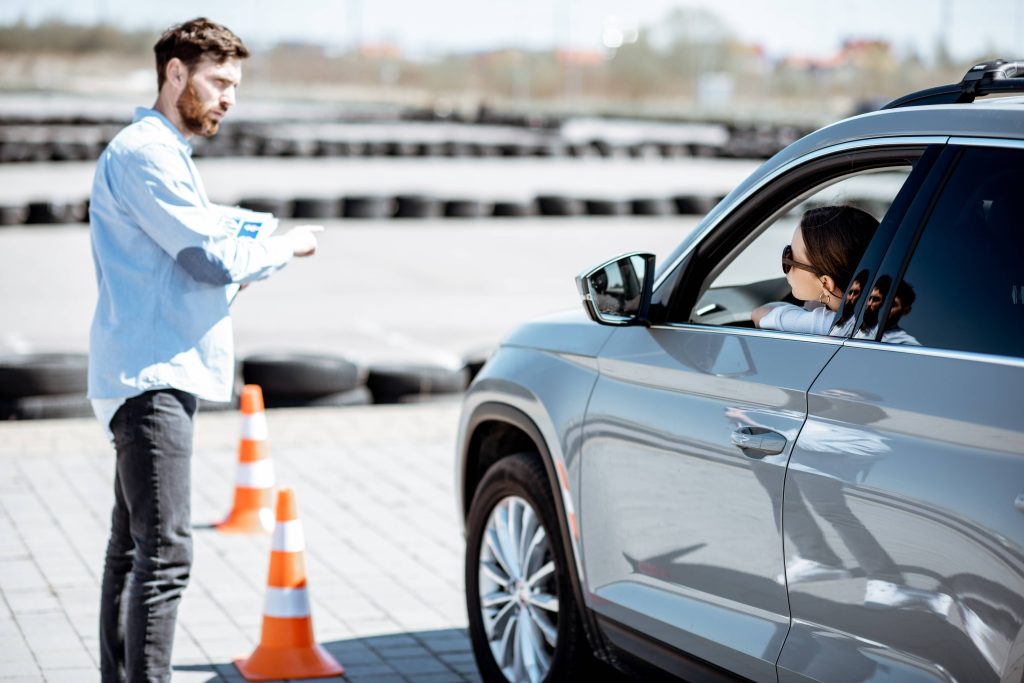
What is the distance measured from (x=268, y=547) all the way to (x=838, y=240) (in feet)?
12.9

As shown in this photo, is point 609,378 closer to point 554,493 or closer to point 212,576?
point 554,493

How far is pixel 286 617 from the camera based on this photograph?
5.16 m

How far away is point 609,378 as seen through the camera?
4219 millimetres

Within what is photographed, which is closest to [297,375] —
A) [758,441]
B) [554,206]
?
[758,441]

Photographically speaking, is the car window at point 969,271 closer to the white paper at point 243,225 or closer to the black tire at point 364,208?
the white paper at point 243,225

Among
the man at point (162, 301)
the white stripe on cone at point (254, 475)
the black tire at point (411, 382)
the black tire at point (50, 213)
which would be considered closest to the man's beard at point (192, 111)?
the man at point (162, 301)

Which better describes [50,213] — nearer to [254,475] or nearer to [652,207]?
[652,207]

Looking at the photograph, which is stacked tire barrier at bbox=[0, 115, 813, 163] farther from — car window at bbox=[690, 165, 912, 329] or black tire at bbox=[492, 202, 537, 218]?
car window at bbox=[690, 165, 912, 329]

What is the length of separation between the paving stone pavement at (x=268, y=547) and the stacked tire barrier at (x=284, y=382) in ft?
0.54

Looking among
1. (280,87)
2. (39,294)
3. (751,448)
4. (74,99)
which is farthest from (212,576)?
(280,87)

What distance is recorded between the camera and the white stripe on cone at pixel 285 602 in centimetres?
516

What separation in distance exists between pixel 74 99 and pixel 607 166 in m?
51.9

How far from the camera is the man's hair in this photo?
430 centimetres

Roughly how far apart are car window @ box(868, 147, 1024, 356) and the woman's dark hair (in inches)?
14.6
